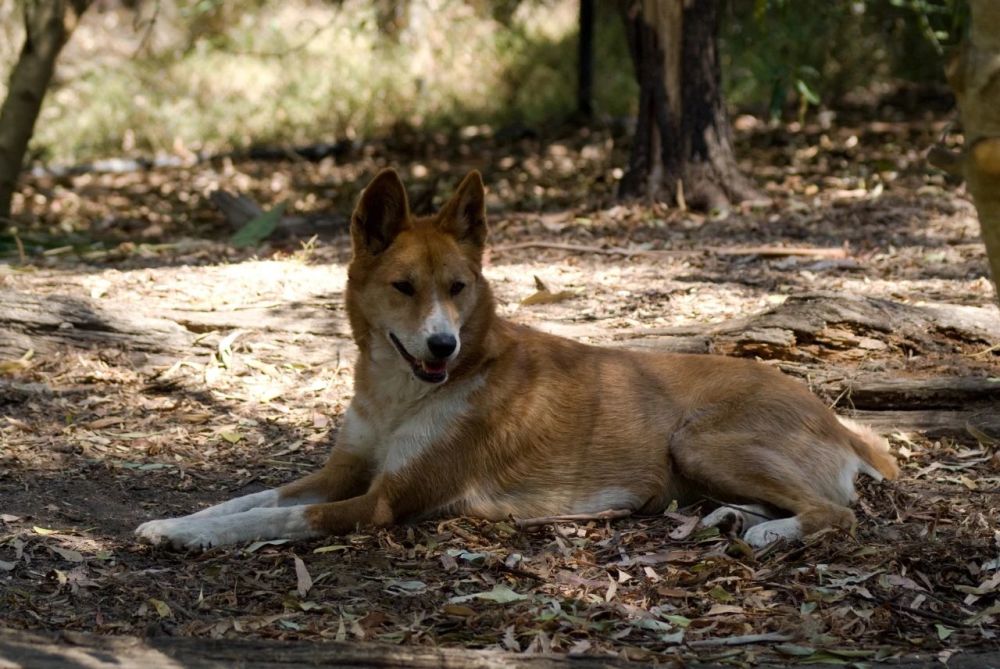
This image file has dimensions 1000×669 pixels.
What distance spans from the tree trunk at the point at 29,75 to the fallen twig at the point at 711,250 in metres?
4.53

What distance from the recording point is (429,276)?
4.86m

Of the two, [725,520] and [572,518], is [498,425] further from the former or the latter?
[725,520]

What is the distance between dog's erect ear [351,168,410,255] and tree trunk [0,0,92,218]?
21.4 feet

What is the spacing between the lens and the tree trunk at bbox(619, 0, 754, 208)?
967 centimetres

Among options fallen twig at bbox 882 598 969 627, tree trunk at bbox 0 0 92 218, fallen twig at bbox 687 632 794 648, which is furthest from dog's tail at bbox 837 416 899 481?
tree trunk at bbox 0 0 92 218

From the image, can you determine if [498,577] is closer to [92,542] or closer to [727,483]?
[727,483]

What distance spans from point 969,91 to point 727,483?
284 cm

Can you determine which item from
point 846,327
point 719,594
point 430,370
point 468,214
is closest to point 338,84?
point 846,327

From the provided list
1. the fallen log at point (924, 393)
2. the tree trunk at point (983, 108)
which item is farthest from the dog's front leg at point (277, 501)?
the tree trunk at point (983, 108)

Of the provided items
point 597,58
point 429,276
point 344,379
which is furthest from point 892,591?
point 597,58

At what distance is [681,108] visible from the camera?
32.1 ft

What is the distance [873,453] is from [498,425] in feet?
5.44

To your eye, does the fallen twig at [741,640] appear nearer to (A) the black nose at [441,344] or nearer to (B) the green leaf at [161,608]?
(A) the black nose at [441,344]

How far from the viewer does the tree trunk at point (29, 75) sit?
10242 mm
